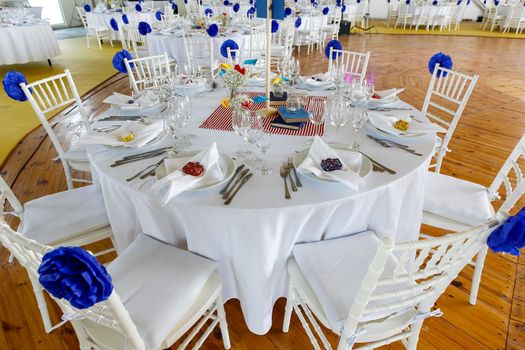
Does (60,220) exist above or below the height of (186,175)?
below

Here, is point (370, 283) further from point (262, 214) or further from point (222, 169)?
point (222, 169)

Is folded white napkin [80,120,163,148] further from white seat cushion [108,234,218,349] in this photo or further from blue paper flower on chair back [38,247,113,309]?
blue paper flower on chair back [38,247,113,309]

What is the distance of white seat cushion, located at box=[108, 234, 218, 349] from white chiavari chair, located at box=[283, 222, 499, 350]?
1.27 feet

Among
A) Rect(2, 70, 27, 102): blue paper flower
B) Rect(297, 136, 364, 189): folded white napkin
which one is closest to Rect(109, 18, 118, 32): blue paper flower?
Rect(2, 70, 27, 102): blue paper flower

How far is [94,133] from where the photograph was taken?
1640 millimetres

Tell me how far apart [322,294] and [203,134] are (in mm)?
954

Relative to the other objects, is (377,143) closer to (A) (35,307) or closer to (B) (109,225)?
(B) (109,225)

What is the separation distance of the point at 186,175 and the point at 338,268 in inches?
26.5

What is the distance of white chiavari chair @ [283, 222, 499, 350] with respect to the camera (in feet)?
2.94

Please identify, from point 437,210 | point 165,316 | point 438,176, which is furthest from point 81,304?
point 438,176

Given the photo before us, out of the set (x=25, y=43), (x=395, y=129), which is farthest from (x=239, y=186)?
(x=25, y=43)

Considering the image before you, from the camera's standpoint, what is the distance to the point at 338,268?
1.23 metres

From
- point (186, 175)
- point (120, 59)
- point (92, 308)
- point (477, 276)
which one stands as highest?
point (120, 59)

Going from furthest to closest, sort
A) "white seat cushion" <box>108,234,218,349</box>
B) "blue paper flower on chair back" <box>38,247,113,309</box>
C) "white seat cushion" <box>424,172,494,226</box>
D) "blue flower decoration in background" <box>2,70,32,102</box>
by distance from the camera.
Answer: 1. "blue flower decoration in background" <box>2,70,32,102</box>
2. "white seat cushion" <box>424,172,494,226</box>
3. "white seat cushion" <box>108,234,218,349</box>
4. "blue paper flower on chair back" <box>38,247,113,309</box>
